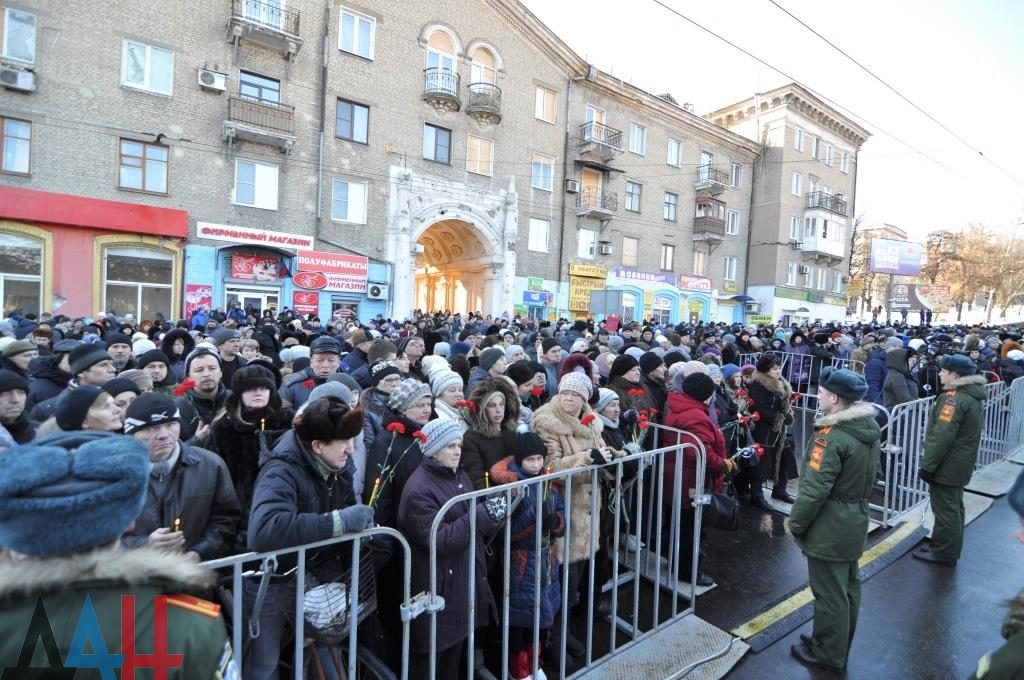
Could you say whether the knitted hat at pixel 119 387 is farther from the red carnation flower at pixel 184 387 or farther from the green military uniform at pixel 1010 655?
the green military uniform at pixel 1010 655

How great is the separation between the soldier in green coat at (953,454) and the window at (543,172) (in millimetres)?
21739

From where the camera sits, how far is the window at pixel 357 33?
19359 millimetres

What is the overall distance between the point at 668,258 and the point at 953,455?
27.1 m

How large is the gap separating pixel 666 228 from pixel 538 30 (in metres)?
12.7

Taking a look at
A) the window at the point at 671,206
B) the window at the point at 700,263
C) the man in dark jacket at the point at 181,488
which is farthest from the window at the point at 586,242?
the man in dark jacket at the point at 181,488

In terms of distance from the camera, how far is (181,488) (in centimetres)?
264

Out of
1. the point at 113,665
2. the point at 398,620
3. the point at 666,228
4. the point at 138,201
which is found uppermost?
the point at 666,228

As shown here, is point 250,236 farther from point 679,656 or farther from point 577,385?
point 679,656

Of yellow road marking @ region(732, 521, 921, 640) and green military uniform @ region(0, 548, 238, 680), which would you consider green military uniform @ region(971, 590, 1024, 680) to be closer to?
green military uniform @ region(0, 548, 238, 680)

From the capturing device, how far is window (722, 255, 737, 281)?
33.7 meters

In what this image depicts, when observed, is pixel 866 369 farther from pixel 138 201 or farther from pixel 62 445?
pixel 138 201

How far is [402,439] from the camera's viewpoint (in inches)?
131

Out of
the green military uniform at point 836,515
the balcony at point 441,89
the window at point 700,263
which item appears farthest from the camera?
the window at point 700,263

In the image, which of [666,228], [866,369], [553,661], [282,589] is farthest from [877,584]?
[666,228]
